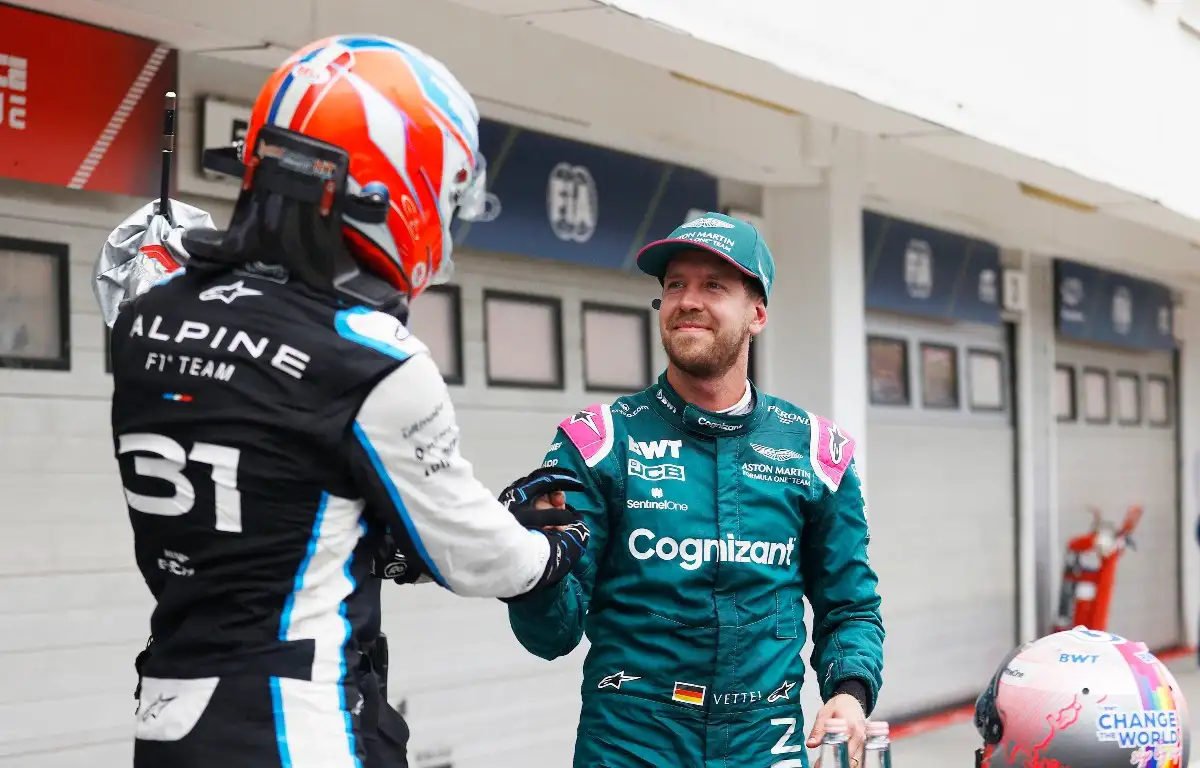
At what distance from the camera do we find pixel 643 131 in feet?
25.3

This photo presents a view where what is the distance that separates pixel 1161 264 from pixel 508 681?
29.8ft

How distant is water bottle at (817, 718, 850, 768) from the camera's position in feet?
10.0

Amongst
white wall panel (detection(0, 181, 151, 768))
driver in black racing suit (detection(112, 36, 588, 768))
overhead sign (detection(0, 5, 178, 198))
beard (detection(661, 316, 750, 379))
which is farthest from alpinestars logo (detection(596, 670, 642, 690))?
overhead sign (detection(0, 5, 178, 198))

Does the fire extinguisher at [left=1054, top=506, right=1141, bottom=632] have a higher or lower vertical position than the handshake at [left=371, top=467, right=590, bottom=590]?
lower

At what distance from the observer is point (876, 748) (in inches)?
119

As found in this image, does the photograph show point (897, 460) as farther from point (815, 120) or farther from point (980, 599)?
point (815, 120)

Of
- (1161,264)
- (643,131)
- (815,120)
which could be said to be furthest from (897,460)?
(1161,264)

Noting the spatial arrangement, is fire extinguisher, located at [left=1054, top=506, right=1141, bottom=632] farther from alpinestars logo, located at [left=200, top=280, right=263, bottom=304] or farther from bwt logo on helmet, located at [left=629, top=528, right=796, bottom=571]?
alpinestars logo, located at [left=200, top=280, right=263, bottom=304]

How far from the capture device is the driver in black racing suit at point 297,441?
2.04m

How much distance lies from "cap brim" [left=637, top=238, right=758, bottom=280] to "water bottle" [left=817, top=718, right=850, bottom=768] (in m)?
0.98

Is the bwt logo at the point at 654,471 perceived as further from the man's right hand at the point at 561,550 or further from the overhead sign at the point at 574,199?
the overhead sign at the point at 574,199

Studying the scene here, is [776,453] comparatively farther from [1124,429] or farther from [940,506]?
[1124,429]

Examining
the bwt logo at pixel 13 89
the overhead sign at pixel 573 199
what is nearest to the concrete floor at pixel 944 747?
the overhead sign at pixel 573 199

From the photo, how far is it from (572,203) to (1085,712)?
15.2 feet
